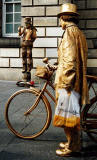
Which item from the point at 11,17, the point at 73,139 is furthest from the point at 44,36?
the point at 73,139

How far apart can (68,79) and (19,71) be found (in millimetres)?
8998

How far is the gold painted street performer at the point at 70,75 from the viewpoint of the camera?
3707 millimetres

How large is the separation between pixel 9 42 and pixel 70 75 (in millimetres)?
9283

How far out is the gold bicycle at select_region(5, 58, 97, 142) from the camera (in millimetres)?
4234

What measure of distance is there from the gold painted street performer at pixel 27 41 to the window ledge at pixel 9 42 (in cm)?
181

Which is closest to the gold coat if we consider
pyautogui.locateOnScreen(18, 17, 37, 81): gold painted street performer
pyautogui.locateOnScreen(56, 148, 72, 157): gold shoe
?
pyautogui.locateOnScreen(56, 148, 72, 157): gold shoe

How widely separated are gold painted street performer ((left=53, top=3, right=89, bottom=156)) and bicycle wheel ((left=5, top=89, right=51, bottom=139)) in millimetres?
531

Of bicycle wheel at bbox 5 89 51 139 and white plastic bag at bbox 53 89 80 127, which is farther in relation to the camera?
bicycle wheel at bbox 5 89 51 139

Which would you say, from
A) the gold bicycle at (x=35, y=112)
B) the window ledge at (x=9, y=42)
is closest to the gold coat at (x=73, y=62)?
the gold bicycle at (x=35, y=112)

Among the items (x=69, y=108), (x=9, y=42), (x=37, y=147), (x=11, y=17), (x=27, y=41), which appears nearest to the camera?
(x=69, y=108)

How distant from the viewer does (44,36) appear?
12.3 meters

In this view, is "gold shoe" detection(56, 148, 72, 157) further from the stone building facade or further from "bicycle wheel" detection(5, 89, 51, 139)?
the stone building facade

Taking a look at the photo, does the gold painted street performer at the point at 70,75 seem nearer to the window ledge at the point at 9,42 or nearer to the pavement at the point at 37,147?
the pavement at the point at 37,147

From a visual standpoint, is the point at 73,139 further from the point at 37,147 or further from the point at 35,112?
the point at 35,112
